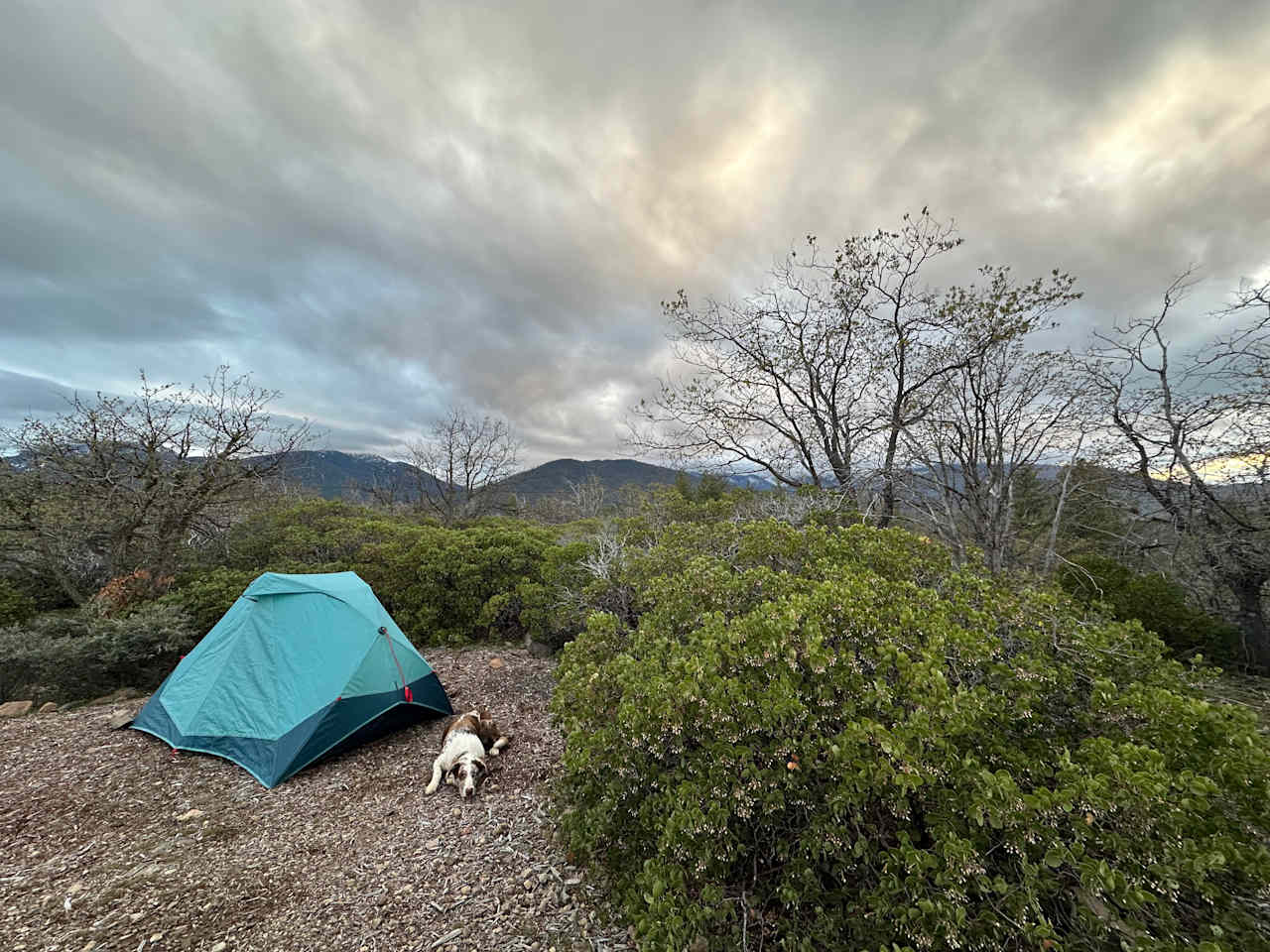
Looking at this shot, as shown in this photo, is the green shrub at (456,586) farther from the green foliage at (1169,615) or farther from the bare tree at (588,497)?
the bare tree at (588,497)

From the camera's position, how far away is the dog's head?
13.5ft

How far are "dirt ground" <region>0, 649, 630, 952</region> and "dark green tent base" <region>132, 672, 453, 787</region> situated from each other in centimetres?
12

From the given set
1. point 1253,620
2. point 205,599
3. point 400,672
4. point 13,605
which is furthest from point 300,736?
point 1253,620

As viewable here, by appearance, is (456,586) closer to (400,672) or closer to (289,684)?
(400,672)

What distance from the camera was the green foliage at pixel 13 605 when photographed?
7387mm

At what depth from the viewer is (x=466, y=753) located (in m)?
4.42

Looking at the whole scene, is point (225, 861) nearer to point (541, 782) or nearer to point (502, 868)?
point (502, 868)

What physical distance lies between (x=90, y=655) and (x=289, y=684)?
412 cm

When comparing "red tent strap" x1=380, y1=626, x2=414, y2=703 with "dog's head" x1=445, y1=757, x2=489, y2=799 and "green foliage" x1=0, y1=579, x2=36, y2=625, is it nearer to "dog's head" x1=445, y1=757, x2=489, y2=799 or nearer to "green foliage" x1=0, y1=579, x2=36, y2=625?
"dog's head" x1=445, y1=757, x2=489, y2=799

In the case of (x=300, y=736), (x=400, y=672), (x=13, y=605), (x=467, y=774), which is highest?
(x=13, y=605)

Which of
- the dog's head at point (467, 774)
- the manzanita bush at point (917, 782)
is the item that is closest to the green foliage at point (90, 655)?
the dog's head at point (467, 774)

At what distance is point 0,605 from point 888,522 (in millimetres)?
16576

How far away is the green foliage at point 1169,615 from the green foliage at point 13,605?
17.5 m

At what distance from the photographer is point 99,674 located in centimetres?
622
